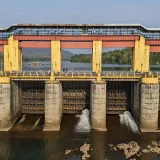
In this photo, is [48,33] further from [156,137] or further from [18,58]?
[156,137]

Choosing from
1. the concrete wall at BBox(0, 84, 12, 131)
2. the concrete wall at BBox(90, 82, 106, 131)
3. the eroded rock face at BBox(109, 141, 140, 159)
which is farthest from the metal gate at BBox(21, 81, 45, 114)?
the eroded rock face at BBox(109, 141, 140, 159)

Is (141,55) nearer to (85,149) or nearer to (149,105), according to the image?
(149,105)

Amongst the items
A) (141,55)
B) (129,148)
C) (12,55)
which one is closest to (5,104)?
(12,55)

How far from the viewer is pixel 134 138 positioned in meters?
39.6

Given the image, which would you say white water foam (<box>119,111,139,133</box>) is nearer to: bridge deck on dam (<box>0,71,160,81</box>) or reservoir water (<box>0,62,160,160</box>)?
reservoir water (<box>0,62,160,160</box>)

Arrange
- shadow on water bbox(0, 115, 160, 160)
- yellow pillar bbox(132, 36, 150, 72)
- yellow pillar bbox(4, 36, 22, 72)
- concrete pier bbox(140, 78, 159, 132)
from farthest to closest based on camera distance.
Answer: yellow pillar bbox(4, 36, 22, 72)
yellow pillar bbox(132, 36, 150, 72)
concrete pier bbox(140, 78, 159, 132)
shadow on water bbox(0, 115, 160, 160)

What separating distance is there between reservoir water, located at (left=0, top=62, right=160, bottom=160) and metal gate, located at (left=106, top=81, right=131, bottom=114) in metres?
4.12

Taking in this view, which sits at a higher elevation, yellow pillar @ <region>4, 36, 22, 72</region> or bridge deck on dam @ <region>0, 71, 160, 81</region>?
yellow pillar @ <region>4, 36, 22, 72</region>

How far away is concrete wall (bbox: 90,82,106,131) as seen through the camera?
141 ft

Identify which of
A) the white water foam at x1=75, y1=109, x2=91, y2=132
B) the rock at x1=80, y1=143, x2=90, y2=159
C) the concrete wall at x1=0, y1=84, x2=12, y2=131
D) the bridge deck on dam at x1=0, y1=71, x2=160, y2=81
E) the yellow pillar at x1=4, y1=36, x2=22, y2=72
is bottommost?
the rock at x1=80, y1=143, x2=90, y2=159

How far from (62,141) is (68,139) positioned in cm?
136

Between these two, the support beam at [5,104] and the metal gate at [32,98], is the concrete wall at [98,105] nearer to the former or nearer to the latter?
the metal gate at [32,98]

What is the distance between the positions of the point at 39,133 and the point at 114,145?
567 inches

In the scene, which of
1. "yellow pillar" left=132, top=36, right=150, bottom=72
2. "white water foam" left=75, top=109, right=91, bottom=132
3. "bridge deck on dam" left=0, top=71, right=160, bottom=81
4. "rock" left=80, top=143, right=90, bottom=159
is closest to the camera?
"rock" left=80, top=143, right=90, bottom=159
